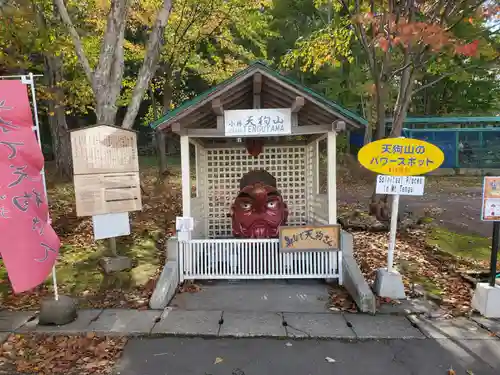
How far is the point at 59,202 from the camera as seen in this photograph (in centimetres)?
1262

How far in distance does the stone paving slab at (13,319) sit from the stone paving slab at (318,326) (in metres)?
3.63

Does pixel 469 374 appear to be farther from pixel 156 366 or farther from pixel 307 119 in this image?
pixel 307 119

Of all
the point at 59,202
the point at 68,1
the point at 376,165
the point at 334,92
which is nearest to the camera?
the point at 376,165

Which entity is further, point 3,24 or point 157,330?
point 3,24

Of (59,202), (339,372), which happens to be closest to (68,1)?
(59,202)

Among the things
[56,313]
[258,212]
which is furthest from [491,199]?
[56,313]

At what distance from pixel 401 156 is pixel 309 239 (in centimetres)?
202

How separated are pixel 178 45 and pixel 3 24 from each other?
8.06 m

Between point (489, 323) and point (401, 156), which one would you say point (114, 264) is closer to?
point (401, 156)

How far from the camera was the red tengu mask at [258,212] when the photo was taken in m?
7.23

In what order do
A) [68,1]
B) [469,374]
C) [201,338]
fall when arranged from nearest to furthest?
1. [469,374]
2. [201,338]
3. [68,1]

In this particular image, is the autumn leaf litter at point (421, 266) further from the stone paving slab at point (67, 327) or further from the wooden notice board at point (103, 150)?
the wooden notice board at point (103, 150)

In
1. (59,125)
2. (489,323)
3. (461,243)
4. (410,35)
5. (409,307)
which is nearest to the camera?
(489,323)

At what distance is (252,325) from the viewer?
16.9 ft
